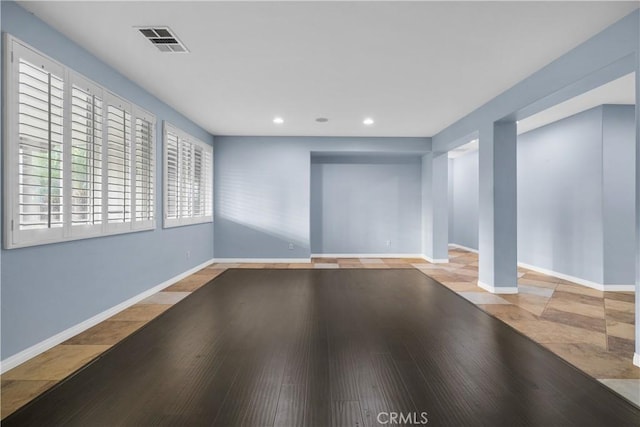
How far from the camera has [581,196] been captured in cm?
485

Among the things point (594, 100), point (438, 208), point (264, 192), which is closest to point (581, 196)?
point (594, 100)

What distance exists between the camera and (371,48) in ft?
9.37

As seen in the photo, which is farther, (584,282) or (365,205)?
(365,205)

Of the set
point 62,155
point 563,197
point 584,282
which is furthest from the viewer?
point 563,197

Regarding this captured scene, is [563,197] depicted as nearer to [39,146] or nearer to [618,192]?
[618,192]

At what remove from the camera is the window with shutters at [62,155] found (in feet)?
7.34

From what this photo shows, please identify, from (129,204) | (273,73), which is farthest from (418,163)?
(129,204)

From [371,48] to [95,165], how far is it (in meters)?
2.84

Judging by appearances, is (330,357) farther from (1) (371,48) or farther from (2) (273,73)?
(2) (273,73)

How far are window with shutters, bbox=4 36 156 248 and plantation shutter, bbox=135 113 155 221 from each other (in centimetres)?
9

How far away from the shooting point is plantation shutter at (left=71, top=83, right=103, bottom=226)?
9.13 feet

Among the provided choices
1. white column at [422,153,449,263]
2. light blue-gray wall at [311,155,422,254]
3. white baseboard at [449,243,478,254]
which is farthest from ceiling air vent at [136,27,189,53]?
white baseboard at [449,243,478,254]

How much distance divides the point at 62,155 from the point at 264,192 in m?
3.96

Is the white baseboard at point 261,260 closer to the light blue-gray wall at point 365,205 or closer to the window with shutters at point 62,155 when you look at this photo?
the light blue-gray wall at point 365,205
